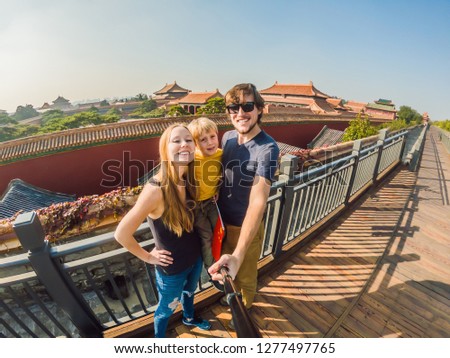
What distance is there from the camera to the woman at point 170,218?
1335mm

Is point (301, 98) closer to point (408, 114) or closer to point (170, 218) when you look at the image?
point (408, 114)

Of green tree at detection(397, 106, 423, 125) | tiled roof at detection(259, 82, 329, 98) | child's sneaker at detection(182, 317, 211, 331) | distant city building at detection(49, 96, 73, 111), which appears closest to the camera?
child's sneaker at detection(182, 317, 211, 331)

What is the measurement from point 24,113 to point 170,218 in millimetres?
118483

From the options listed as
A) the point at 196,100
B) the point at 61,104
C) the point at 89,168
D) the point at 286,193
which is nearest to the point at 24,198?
the point at 89,168

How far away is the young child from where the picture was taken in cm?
167

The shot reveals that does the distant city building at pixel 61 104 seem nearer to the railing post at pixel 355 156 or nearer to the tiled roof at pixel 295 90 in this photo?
the tiled roof at pixel 295 90

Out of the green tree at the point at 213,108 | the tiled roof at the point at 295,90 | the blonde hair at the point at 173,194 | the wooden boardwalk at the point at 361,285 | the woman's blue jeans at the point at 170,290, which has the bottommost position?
the wooden boardwalk at the point at 361,285

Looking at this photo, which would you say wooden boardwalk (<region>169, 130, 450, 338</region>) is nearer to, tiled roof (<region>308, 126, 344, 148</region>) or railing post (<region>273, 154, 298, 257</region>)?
railing post (<region>273, 154, 298, 257</region>)

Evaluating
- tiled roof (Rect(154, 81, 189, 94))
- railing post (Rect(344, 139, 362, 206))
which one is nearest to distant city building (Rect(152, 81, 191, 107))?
tiled roof (Rect(154, 81, 189, 94))

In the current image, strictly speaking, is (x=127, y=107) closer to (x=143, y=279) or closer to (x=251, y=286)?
(x=143, y=279)

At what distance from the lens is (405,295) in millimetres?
2461

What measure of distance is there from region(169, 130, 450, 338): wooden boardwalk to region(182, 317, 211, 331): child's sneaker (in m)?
0.05

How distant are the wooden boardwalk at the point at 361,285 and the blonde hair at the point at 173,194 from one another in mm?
1324

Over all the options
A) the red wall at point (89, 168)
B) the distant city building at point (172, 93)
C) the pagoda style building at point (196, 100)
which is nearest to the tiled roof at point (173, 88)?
the distant city building at point (172, 93)
